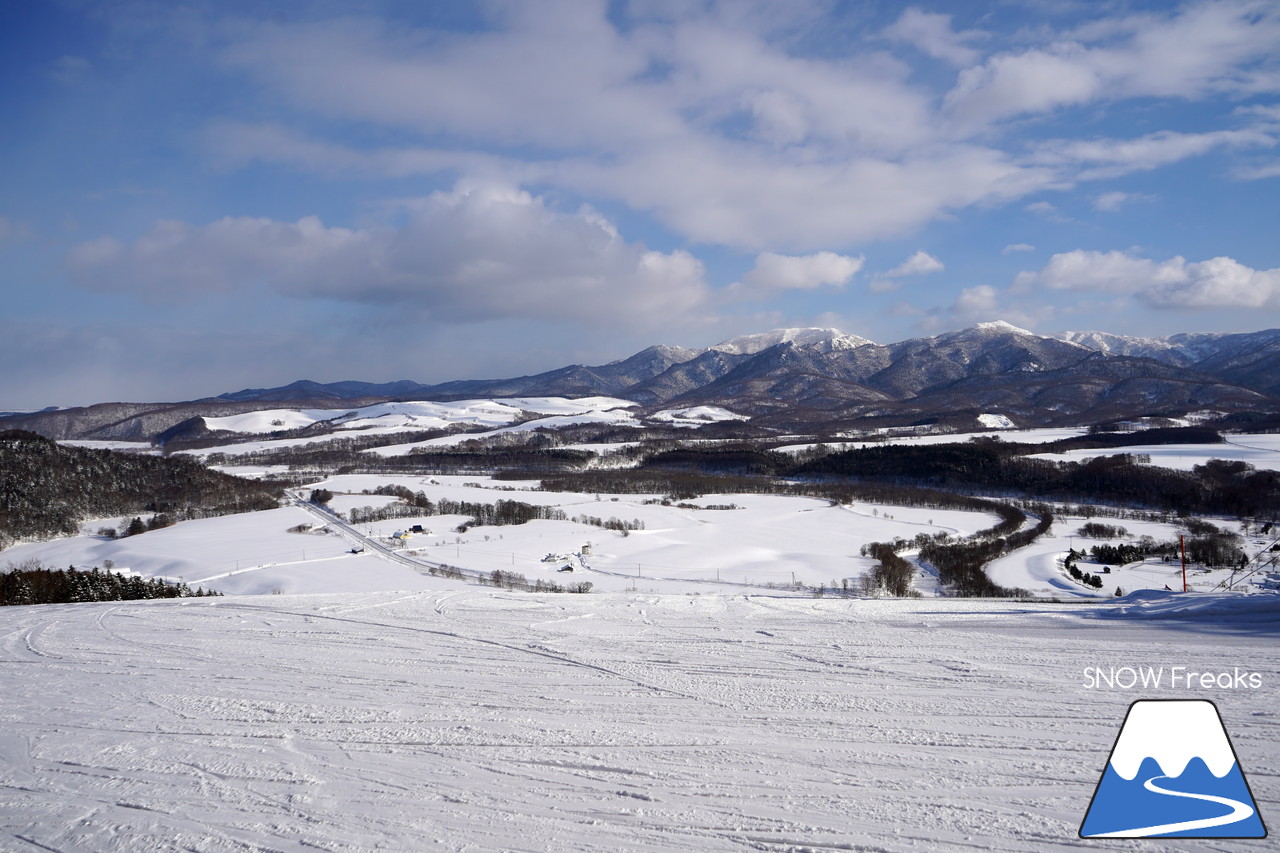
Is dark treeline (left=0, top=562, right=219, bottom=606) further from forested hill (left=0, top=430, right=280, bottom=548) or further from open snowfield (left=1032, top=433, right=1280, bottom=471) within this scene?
open snowfield (left=1032, top=433, right=1280, bottom=471)

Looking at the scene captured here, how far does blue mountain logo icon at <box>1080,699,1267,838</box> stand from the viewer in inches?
191

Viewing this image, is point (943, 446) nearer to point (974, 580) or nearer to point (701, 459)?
point (701, 459)

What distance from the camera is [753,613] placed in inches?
481

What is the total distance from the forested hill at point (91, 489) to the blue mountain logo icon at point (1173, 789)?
189 feet

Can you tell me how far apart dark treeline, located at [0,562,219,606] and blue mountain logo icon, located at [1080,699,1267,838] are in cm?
1966

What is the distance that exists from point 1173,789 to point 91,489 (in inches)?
2919

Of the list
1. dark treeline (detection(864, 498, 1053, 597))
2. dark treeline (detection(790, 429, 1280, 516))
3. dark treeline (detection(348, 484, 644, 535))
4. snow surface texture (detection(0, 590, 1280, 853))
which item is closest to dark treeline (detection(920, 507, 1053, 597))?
dark treeline (detection(864, 498, 1053, 597))

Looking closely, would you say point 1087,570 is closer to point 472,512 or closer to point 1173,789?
point 1173,789

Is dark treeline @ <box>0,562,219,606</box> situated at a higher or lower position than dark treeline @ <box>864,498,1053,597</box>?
higher

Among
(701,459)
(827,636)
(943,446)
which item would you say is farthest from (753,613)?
(701,459)

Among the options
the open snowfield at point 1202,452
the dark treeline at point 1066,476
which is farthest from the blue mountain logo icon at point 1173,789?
the open snowfield at point 1202,452

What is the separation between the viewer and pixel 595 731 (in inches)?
280

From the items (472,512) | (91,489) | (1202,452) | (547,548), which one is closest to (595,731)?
(547,548)

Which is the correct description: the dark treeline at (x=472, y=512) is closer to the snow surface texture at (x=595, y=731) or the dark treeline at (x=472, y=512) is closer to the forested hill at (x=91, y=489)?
the forested hill at (x=91, y=489)
